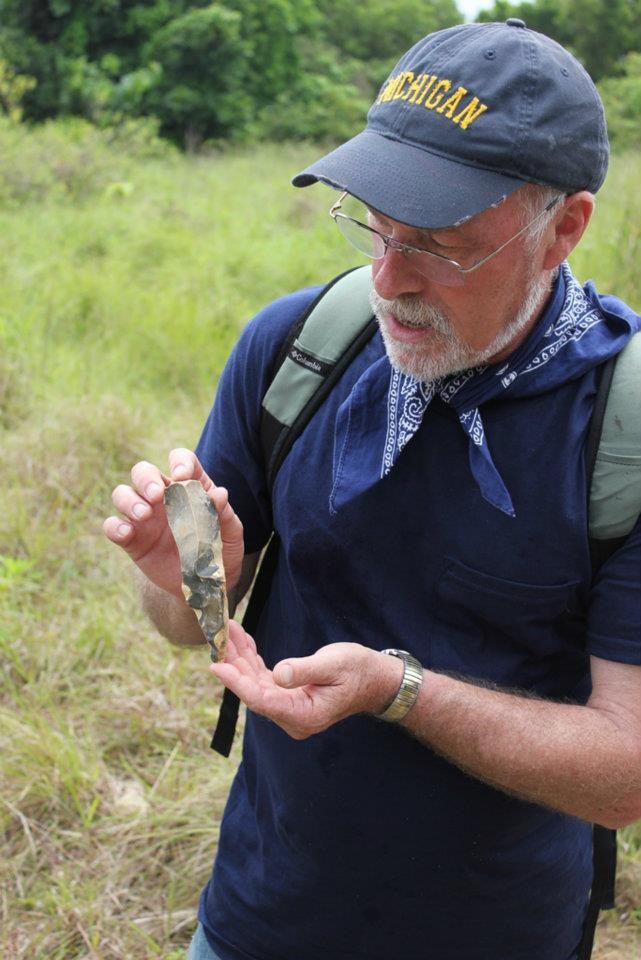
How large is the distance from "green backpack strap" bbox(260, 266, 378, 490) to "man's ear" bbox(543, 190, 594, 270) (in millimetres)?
304

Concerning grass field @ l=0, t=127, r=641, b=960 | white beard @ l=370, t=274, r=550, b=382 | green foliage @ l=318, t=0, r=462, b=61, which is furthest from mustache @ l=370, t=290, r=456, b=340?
green foliage @ l=318, t=0, r=462, b=61

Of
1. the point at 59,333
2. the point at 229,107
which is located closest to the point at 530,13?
the point at 229,107

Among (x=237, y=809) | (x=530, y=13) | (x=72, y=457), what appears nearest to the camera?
(x=237, y=809)

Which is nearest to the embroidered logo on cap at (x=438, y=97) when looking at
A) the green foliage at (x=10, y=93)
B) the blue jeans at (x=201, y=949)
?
the blue jeans at (x=201, y=949)

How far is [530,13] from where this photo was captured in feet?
91.0

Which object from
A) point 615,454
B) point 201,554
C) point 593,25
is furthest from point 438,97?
point 593,25

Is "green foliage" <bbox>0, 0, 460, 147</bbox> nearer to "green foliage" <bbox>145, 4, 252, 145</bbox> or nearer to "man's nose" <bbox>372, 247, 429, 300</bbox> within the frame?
"green foliage" <bbox>145, 4, 252, 145</bbox>

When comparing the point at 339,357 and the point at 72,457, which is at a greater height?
the point at 339,357

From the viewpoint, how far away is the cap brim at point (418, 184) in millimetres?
1432

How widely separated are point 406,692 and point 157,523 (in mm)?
464

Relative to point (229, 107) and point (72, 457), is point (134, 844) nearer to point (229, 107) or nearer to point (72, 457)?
point (72, 457)

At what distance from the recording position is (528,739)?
1528mm

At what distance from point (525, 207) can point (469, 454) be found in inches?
14.5

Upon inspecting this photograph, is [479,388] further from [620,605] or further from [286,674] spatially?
[286,674]
